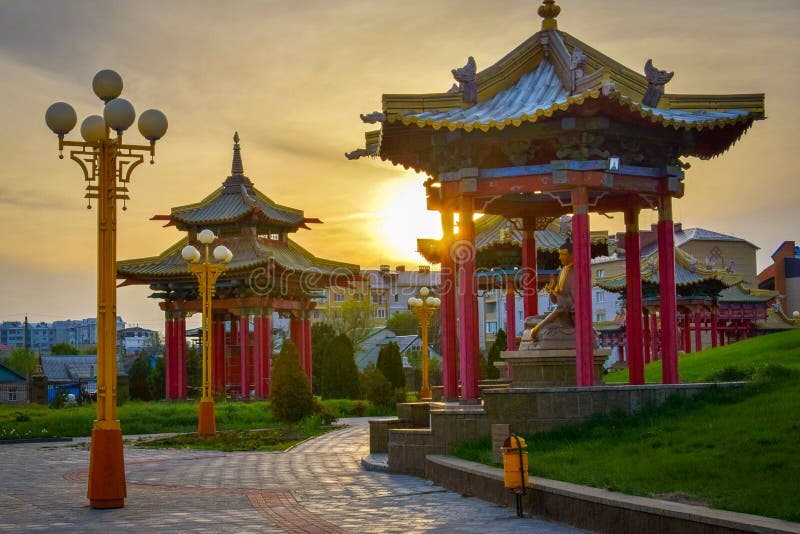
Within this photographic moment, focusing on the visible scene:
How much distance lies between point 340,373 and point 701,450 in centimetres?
3552

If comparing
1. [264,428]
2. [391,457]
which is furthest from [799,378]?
[264,428]

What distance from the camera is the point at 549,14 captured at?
56.2ft

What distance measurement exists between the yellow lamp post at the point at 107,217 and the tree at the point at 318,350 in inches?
1533

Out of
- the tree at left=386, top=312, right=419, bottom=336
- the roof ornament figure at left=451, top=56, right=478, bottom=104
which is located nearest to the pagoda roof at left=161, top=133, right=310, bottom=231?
the roof ornament figure at left=451, top=56, right=478, bottom=104

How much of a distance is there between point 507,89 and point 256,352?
28.4 meters

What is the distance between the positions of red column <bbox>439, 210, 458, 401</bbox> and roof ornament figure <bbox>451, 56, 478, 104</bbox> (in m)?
1.95

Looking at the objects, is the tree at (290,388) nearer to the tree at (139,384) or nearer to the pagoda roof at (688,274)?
the tree at (139,384)

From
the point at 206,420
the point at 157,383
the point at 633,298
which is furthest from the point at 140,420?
the point at 157,383

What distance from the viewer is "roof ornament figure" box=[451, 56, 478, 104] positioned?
16.0 m

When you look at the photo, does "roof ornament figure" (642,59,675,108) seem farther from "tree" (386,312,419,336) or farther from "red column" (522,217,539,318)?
"tree" (386,312,419,336)

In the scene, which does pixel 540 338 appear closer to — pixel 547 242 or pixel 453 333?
pixel 453 333

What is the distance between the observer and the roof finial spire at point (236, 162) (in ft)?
160

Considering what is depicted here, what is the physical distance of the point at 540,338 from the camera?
50.8ft

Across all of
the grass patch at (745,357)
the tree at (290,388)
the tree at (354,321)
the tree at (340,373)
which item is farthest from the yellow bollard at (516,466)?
the tree at (354,321)
